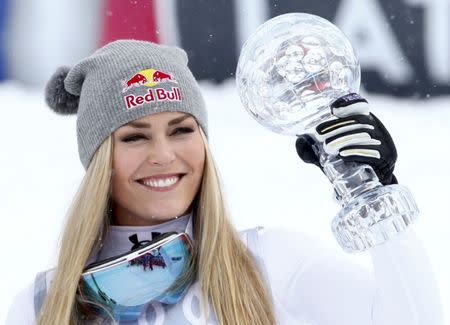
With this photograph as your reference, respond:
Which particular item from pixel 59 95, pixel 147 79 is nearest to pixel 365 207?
pixel 147 79

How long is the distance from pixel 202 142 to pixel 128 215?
10.2 inches

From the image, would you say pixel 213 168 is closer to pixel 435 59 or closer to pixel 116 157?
pixel 116 157

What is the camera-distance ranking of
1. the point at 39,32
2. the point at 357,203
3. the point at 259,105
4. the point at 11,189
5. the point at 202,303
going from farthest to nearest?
1. the point at 39,32
2. the point at 11,189
3. the point at 202,303
4. the point at 259,105
5. the point at 357,203

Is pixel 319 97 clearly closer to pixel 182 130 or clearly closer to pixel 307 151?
pixel 307 151

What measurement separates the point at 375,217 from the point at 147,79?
0.82 meters

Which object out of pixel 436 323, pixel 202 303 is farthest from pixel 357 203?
pixel 202 303

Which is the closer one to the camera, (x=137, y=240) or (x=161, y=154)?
(x=161, y=154)

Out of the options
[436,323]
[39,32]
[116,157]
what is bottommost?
[436,323]

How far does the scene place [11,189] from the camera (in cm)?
412

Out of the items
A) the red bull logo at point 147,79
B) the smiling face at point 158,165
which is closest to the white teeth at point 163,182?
the smiling face at point 158,165

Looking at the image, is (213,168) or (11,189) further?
(11,189)

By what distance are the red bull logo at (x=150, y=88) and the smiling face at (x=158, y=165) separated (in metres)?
0.04

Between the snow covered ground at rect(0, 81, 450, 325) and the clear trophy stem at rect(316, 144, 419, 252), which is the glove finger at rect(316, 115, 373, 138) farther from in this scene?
the snow covered ground at rect(0, 81, 450, 325)

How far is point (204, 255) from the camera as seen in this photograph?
219 cm
